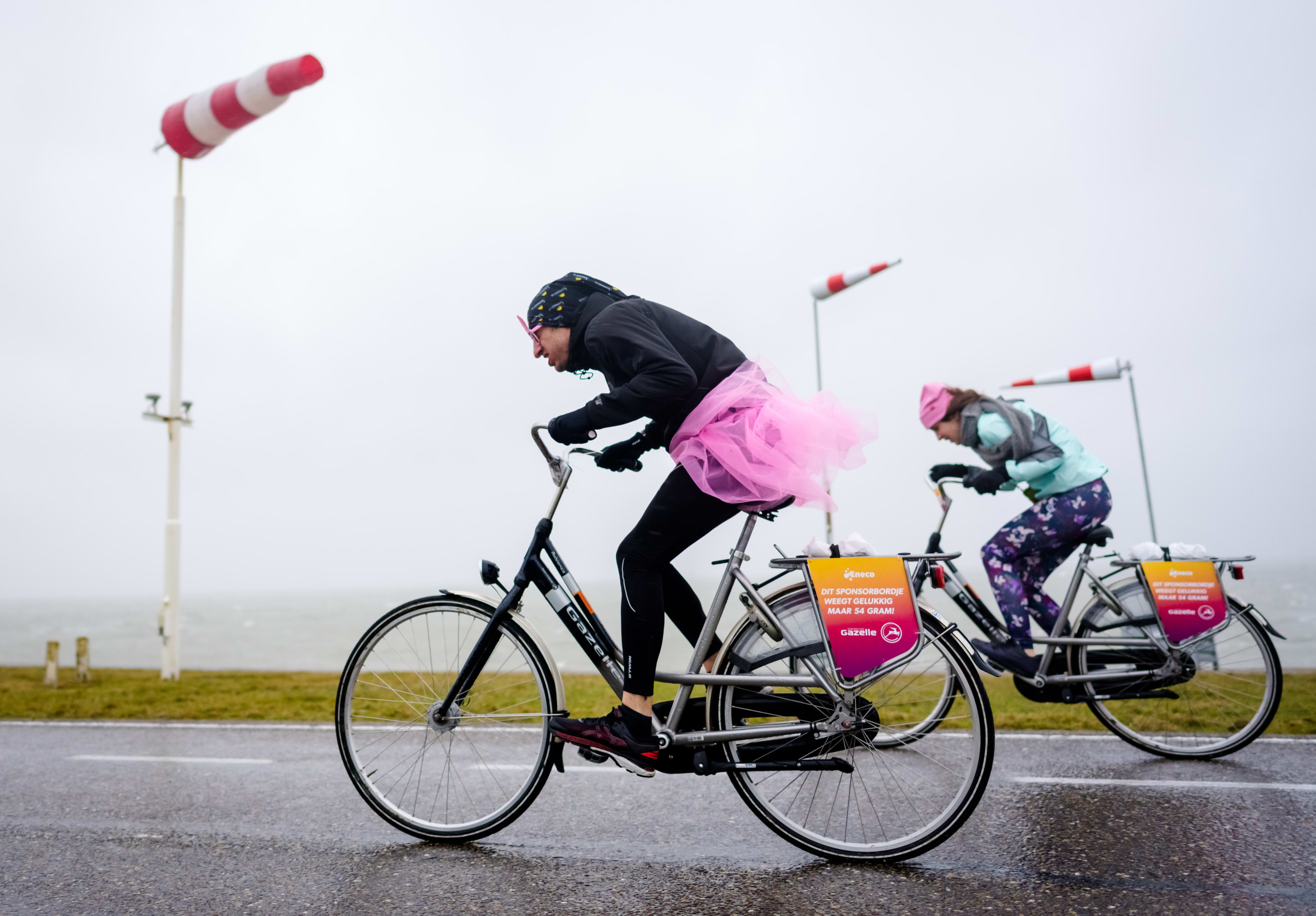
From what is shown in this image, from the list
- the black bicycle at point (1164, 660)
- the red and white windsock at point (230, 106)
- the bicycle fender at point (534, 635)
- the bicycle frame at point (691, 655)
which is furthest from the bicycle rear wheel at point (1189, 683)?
the red and white windsock at point (230, 106)

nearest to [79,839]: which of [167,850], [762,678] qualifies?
[167,850]

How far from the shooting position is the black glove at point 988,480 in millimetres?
4809

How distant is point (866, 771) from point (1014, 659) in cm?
186

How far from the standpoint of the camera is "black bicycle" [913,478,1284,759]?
4219 millimetres

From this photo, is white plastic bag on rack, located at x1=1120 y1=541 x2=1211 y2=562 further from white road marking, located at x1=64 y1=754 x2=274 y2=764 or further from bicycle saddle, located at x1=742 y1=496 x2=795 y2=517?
white road marking, located at x1=64 y1=754 x2=274 y2=764

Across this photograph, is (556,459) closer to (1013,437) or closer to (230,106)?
(1013,437)

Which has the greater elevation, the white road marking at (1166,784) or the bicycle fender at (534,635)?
the bicycle fender at (534,635)

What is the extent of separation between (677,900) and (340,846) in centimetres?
136

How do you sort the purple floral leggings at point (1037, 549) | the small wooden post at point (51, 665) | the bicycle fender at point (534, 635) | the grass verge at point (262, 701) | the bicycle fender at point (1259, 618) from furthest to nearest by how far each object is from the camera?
the small wooden post at point (51, 665)
the grass verge at point (262, 701)
the purple floral leggings at point (1037, 549)
the bicycle fender at point (1259, 618)
the bicycle fender at point (534, 635)

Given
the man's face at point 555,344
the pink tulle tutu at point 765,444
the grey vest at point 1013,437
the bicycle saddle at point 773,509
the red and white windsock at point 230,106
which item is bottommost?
the bicycle saddle at point 773,509

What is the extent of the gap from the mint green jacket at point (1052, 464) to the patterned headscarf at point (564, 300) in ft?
8.25

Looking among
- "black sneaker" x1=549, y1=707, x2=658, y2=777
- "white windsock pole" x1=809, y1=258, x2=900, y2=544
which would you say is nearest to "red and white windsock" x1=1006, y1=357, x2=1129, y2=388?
"white windsock pole" x1=809, y1=258, x2=900, y2=544

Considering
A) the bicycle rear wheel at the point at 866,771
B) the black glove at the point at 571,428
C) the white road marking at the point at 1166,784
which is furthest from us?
the white road marking at the point at 1166,784

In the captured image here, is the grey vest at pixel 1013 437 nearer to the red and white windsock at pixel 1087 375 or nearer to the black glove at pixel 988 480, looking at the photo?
the black glove at pixel 988 480
